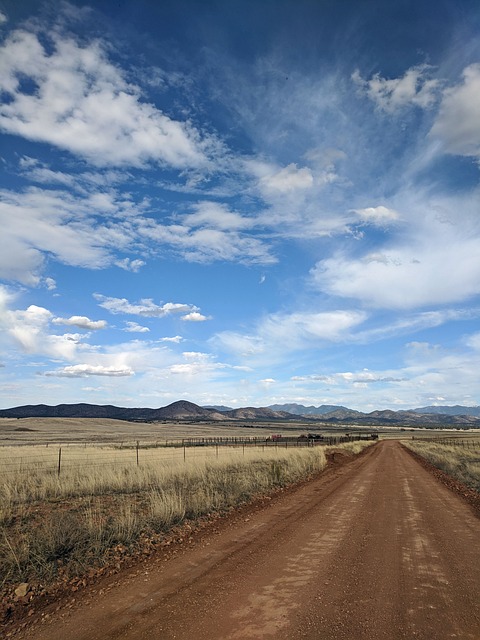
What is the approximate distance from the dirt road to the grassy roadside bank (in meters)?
1.18

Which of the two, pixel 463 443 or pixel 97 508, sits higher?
pixel 97 508

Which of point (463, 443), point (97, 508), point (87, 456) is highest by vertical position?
point (97, 508)

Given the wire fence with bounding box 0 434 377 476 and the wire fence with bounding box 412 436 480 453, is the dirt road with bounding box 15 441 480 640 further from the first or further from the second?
the wire fence with bounding box 412 436 480 453

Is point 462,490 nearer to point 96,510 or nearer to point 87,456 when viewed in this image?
point 96,510

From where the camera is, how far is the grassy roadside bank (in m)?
7.58

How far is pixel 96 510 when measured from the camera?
38.3ft

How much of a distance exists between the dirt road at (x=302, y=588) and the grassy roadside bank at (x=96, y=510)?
118 cm

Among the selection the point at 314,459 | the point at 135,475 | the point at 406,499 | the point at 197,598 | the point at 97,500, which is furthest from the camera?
the point at 314,459

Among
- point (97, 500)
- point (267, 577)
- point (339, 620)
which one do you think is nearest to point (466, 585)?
point (339, 620)

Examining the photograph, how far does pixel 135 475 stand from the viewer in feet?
57.9

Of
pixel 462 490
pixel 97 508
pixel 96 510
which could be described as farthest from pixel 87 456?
pixel 462 490

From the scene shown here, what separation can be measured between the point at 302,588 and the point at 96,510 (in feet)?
23.3

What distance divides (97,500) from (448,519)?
34.6ft

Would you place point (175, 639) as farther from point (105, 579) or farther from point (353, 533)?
point (353, 533)
